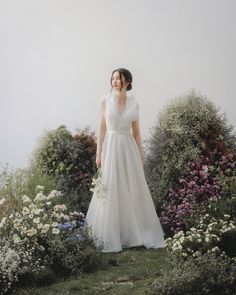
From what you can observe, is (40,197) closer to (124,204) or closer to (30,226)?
(30,226)

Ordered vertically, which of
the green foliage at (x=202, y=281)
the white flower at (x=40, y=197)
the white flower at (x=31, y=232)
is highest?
the white flower at (x=40, y=197)

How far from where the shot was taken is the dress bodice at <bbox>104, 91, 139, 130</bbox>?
6.46 meters

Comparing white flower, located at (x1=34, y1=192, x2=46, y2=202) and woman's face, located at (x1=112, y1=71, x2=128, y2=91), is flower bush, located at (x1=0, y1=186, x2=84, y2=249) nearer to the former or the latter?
white flower, located at (x1=34, y1=192, x2=46, y2=202)

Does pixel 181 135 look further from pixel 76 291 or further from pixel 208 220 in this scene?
pixel 76 291

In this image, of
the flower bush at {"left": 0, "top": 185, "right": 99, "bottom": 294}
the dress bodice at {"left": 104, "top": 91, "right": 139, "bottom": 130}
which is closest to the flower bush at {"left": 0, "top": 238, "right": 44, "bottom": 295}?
the flower bush at {"left": 0, "top": 185, "right": 99, "bottom": 294}

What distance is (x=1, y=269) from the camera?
4.82 m

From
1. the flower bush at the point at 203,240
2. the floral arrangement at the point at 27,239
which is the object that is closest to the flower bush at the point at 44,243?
the floral arrangement at the point at 27,239

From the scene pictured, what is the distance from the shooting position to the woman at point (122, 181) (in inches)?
251

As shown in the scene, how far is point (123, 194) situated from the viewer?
646cm

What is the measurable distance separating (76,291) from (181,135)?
2865 mm

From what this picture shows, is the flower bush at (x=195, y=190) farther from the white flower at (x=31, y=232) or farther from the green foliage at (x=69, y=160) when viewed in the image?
the white flower at (x=31, y=232)

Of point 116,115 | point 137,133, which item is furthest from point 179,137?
point 116,115

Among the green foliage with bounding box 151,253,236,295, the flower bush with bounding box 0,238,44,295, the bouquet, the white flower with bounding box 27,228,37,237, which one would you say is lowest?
the green foliage with bounding box 151,253,236,295

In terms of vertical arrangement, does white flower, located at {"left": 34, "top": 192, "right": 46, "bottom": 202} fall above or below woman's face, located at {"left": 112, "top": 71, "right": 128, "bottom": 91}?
below
